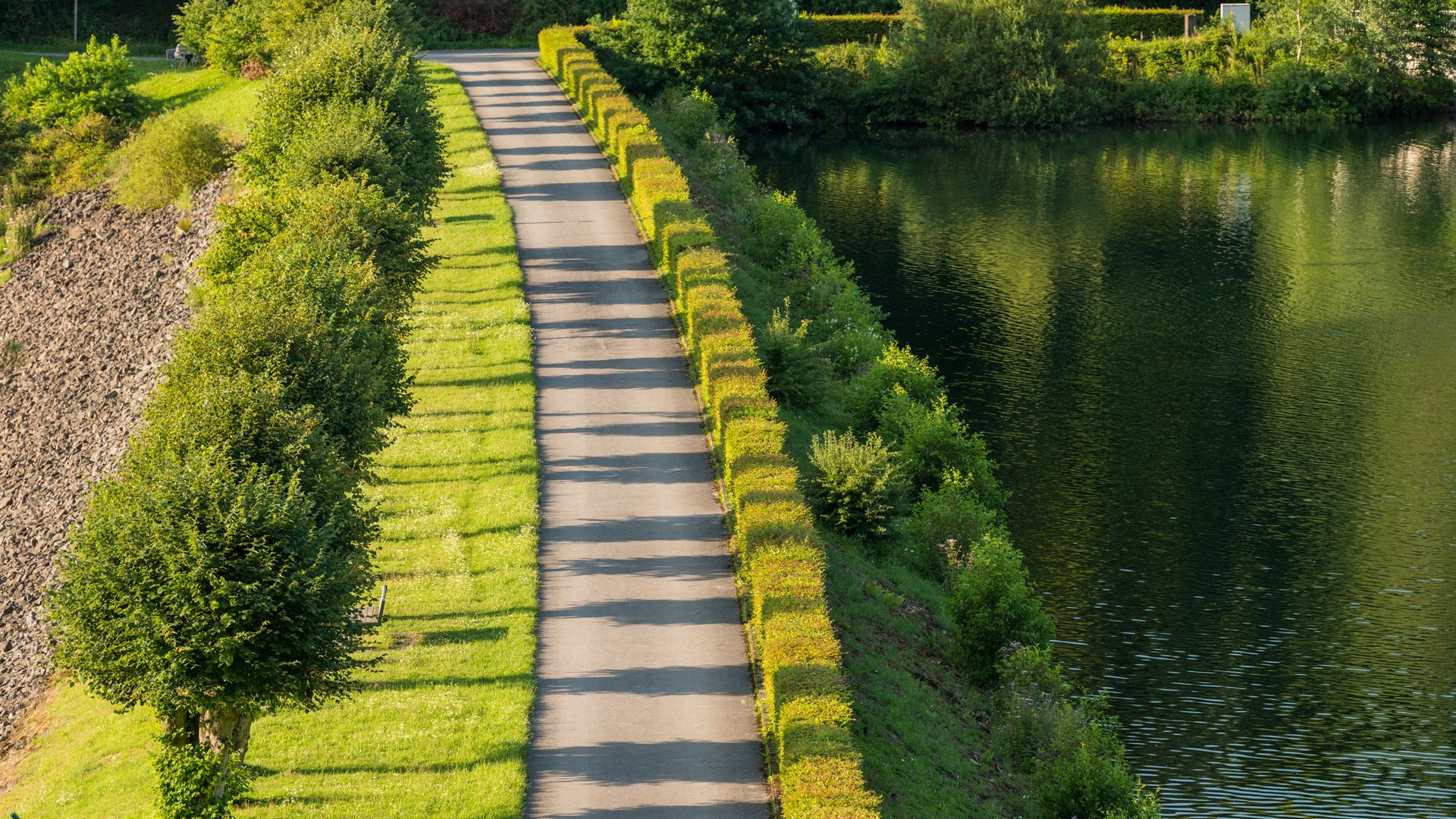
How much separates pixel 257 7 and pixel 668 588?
51391 mm

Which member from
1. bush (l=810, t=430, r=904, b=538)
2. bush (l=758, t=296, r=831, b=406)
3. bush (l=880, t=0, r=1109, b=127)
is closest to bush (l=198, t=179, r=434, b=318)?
bush (l=758, t=296, r=831, b=406)

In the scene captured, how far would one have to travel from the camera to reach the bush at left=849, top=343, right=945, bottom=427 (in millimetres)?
42344

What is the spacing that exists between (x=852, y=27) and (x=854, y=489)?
69983 millimetres

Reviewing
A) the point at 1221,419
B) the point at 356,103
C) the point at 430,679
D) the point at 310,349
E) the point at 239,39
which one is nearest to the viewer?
the point at 430,679

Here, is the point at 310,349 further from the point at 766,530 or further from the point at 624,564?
the point at 766,530

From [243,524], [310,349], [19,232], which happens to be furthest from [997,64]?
[243,524]

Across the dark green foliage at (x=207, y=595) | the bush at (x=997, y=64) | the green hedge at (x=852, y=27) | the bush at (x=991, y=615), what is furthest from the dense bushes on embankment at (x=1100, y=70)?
the dark green foliage at (x=207, y=595)

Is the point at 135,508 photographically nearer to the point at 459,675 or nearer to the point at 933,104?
the point at 459,675

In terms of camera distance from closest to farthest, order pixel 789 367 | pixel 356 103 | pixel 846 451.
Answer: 1. pixel 846 451
2. pixel 789 367
3. pixel 356 103

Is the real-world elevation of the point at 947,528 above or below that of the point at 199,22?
below

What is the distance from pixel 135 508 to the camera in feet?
78.3

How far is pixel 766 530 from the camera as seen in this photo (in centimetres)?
2948

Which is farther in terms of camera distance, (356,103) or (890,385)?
(356,103)

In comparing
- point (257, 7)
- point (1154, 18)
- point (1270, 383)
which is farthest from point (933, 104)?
point (1270, 383)
